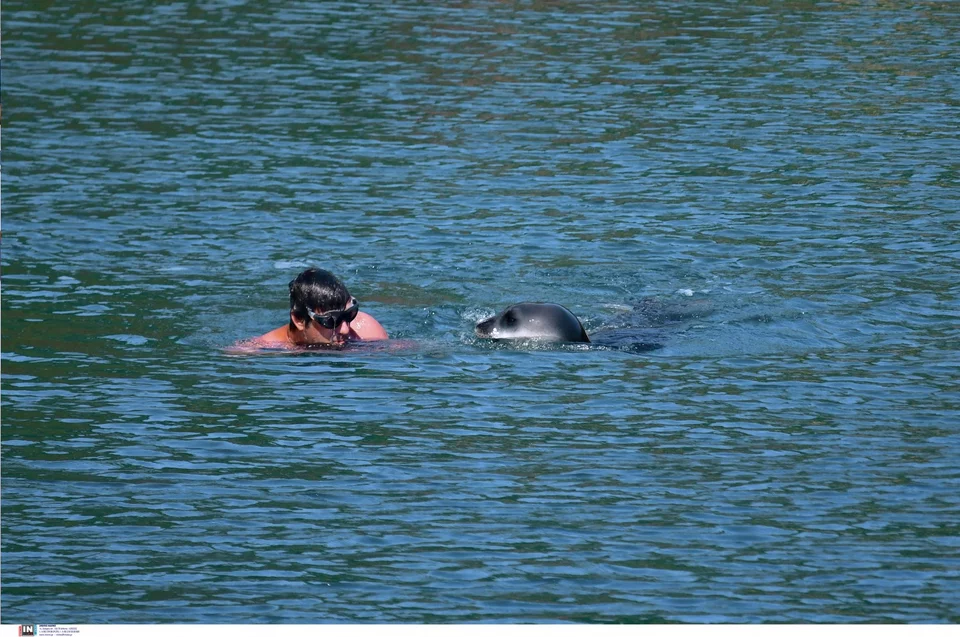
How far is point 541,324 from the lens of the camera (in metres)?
13.6

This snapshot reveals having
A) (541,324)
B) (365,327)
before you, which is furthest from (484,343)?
(365,327)

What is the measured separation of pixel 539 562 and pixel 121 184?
12.5 meters

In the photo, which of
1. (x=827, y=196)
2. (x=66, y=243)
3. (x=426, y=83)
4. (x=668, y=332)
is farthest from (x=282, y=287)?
(x=426, y=83)

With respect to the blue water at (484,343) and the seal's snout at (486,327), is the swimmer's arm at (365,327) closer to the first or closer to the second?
the blue water at (484,343)

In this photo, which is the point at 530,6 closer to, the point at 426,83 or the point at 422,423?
the point at 426,83

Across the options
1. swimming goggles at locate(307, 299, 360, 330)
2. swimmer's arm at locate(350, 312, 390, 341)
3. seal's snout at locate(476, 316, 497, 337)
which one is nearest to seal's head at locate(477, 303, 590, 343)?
seal's snout at locate(476, 316, 497, 337)

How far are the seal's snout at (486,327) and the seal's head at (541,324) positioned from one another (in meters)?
0.14

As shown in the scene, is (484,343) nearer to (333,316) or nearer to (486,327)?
(486,327)

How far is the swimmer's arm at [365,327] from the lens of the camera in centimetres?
1410

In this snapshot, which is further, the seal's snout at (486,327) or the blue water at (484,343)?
the seal's snout at (486,327)

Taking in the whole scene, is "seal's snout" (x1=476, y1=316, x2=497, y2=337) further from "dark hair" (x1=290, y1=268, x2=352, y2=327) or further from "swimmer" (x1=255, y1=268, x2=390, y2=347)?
"dark hair" (x1=290, y1=268, x2=352, y2=327)

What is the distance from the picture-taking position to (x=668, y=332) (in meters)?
14.1

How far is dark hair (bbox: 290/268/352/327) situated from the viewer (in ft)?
42.3

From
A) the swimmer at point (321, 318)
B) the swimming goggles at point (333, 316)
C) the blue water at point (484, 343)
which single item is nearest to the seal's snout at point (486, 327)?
the blue water at point (484, 343)
